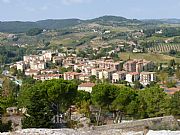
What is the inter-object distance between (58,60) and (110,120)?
84.9 metres

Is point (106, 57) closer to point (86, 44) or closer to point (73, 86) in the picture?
point (86, 44)

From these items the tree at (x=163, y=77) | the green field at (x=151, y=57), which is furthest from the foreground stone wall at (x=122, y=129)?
the green field at (x=151, y=57)

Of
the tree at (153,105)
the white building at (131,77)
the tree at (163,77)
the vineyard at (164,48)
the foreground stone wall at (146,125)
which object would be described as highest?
the foreground stone wall at (146,125)

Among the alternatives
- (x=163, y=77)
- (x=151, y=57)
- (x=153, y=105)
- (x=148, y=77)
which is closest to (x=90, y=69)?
(x=148, y=77)

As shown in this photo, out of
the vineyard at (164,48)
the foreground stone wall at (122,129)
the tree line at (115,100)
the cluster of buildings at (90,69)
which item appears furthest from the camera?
the vineyard at (164,48)

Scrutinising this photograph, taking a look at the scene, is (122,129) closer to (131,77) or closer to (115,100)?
(115,100)

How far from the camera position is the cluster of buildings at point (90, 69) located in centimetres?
8928

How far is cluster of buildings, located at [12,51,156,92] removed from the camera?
293ft

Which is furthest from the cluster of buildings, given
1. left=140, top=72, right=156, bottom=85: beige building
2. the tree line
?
the tree line

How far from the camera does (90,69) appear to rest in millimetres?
98625

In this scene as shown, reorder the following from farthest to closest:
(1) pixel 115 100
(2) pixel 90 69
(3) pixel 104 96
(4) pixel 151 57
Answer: (4) pixel 151 57 → (2) pixel 90 69 → (3) pixel 104 96 → (1) pixel 115 100

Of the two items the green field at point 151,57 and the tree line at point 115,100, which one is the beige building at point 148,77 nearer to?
the green field at point 151,57

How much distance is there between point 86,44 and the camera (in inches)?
6299

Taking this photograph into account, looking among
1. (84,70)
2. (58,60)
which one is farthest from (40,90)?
(58,60)
